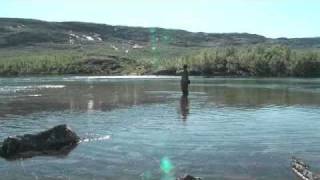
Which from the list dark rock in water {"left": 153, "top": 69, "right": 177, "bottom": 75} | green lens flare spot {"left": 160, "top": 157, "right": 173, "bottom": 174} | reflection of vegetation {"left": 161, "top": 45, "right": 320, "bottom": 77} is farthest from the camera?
dark rock in water {"left": 153, "top": 69, "right": 177, "bottom": 75}

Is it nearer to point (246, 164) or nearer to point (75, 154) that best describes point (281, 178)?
point (246, 164)

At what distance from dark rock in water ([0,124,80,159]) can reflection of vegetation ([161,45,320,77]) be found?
13491cm

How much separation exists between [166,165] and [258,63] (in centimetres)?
14724

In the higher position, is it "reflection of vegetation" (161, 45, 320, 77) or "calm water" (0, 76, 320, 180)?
"calm water" (0, 76, 320, 180)

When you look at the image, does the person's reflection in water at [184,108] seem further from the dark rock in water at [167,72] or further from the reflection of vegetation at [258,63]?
the dark rock in water at [167,72]

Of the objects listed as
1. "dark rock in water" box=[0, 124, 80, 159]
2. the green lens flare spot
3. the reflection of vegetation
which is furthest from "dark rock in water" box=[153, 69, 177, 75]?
the green lens flare spot

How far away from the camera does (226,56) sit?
582 ft

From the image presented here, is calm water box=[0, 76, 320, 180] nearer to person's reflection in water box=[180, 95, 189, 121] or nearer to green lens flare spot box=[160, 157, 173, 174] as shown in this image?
person's reflection in water box=[180, 95, 189, 121]

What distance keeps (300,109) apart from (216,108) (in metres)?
6.23

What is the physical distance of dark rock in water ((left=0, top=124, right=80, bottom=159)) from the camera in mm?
25641

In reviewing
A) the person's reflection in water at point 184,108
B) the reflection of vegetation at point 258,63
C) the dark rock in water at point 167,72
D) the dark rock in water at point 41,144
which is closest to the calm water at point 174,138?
the person's reflection in water at point 184,108

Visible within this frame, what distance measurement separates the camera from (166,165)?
22.8 m

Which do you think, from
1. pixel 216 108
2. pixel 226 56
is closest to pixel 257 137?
pixel 216 108

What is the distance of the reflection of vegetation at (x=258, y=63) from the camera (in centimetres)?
16025
